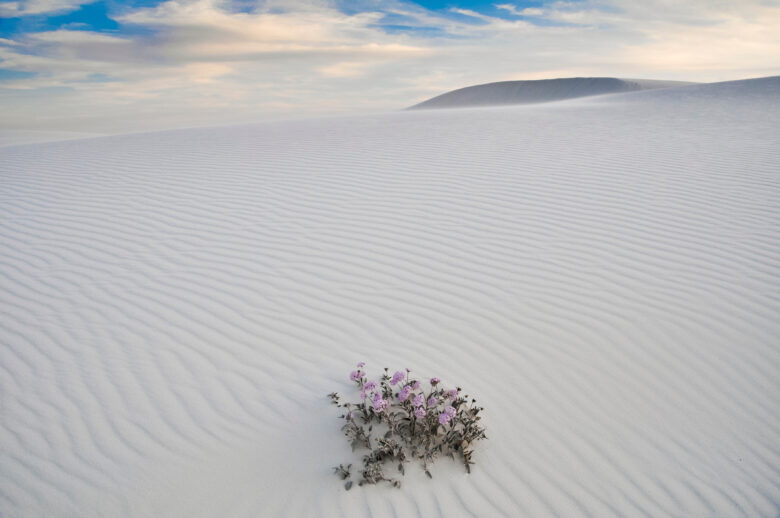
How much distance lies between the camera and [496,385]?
3379mm

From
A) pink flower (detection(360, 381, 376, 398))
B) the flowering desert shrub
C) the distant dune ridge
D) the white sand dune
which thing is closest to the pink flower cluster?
the flowering desert shrub

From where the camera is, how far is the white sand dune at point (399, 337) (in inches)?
108

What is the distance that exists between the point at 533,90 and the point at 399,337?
222 feet

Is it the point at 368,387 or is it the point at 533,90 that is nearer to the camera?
the point at 368,387

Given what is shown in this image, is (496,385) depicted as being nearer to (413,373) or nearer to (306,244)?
(413,373)

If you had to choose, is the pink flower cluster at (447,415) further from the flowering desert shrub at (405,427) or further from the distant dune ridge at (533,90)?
the distant dune ridge at (533,90)

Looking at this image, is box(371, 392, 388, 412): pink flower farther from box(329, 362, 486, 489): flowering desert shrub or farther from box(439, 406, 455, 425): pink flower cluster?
box(439, 406, 455, 425): pink flower cluster

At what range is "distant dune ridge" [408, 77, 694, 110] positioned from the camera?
57.0 m

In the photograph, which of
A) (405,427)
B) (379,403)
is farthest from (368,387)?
(405,427)

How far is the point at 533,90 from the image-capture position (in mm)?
64500

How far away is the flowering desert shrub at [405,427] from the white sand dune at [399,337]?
0.38 ft

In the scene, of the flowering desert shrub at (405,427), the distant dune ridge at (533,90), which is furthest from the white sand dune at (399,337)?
the distant dune ridge at (533,90)

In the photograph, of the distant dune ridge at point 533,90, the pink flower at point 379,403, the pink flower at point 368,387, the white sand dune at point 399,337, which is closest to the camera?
the white sand dune at point 399,337

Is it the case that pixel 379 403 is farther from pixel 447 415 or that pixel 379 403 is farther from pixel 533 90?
pixel 533 90
